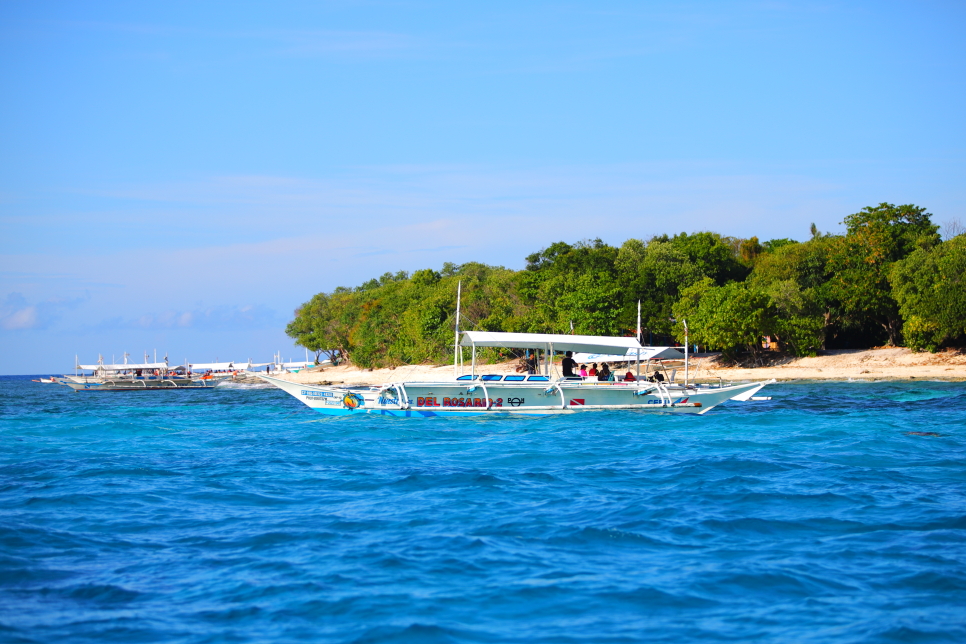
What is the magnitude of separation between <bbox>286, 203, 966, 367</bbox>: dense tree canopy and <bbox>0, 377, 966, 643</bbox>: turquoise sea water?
32961 millimetres

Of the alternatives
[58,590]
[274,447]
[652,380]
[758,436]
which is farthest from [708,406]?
[58,590]

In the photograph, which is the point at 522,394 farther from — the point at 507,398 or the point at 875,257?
the point at 875,257

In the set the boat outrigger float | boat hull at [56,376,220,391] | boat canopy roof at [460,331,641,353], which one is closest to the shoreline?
boat canopy roof at [460,331,641,353]

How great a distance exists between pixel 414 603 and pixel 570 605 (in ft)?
5.15

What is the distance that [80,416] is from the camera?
36156 mm

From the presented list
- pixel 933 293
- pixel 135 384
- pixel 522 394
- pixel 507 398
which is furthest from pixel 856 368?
pixel 135 384

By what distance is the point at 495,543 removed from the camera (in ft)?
33.0

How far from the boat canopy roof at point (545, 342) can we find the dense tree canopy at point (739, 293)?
88.0 feet

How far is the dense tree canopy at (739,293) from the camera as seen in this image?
4978cm

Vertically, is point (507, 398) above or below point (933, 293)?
below

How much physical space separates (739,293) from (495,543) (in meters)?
46.4

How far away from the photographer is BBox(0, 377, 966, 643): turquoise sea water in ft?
24.3

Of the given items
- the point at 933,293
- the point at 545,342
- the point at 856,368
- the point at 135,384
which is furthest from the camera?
the point at 135,384

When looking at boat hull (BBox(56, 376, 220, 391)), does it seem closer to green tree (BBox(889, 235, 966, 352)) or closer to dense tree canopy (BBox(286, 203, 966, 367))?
dense tree canopy (BBox(286, 203, 966, 367))
